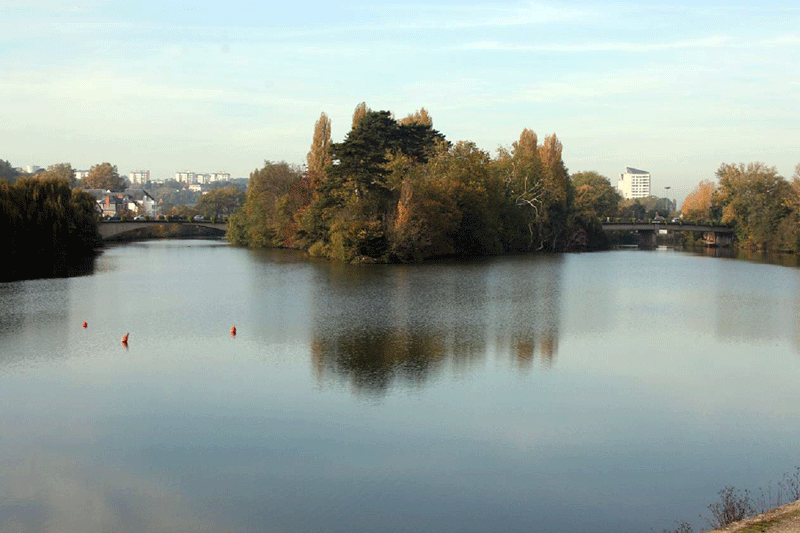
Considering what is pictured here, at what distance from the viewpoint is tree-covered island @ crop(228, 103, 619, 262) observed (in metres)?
64.9

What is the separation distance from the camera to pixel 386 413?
19.1m

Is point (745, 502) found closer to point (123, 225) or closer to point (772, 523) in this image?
point (772, 523)

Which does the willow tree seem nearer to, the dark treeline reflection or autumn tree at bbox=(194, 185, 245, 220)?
the dark treeline reflection

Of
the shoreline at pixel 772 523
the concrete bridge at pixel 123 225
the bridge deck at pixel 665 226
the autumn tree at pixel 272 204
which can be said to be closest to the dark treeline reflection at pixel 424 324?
the shoreline at pixel 772 523

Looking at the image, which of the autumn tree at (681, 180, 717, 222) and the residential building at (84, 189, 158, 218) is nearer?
the autumn tree at (681, 180, 717, 222)

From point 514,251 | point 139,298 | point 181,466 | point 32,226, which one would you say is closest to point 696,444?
point 181,466

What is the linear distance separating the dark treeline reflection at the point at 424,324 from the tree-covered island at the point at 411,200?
11.3 m

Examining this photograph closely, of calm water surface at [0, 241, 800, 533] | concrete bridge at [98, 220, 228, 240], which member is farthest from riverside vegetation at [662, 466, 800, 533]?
concrete bridge at [98, 220, 228, 240]

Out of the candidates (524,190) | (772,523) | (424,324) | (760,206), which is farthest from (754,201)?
(772,523)

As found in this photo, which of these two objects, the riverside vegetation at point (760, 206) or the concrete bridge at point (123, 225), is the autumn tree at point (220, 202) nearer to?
the concrete bridge at point (123, 225)

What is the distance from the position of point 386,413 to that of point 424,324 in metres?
13.2

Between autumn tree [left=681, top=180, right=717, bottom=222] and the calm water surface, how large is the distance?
8549 cm

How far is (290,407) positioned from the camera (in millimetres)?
19812

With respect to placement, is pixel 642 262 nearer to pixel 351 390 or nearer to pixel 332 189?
pixel 332 189
